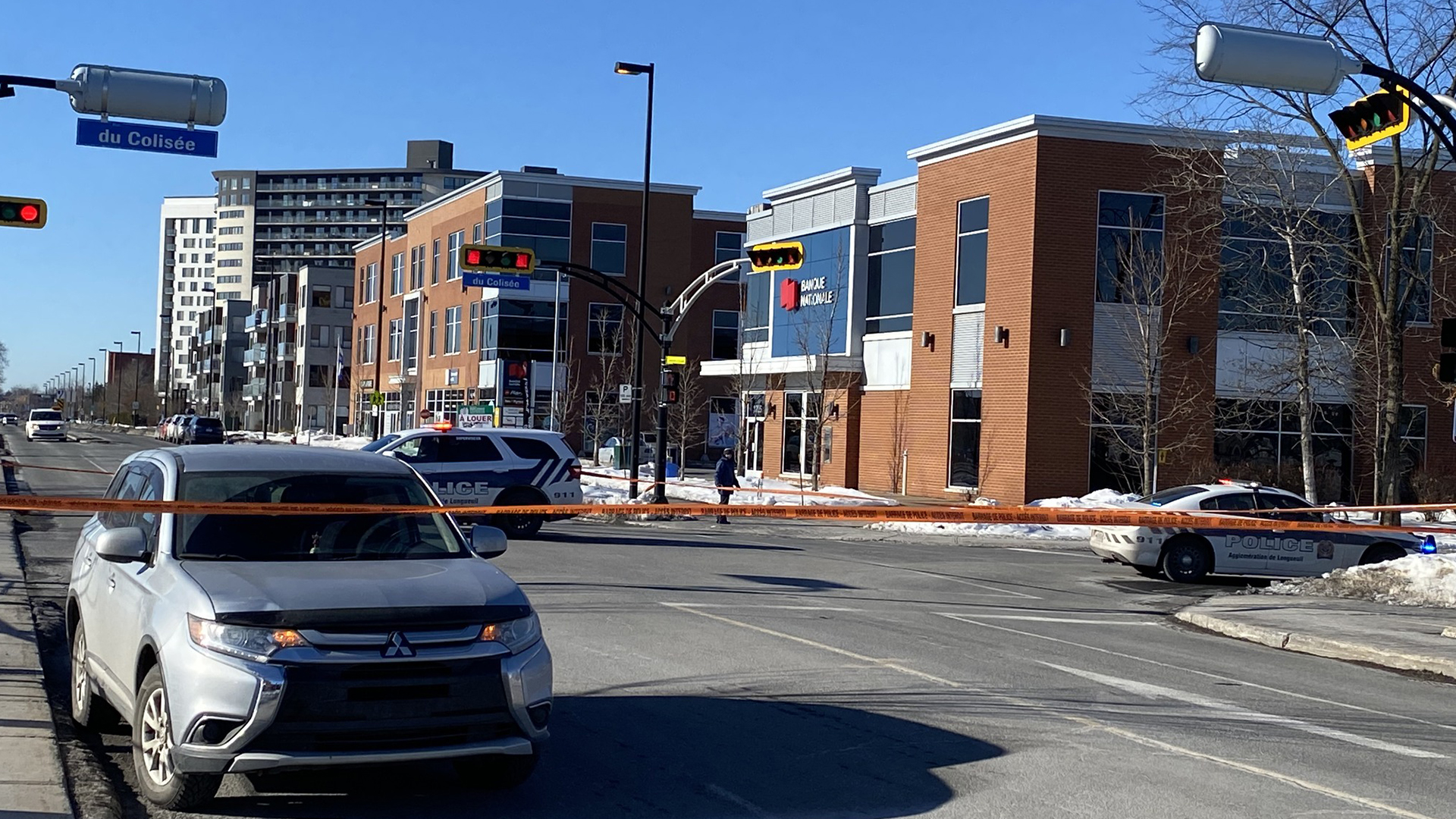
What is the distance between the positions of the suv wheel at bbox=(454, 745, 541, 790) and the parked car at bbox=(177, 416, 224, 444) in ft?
197

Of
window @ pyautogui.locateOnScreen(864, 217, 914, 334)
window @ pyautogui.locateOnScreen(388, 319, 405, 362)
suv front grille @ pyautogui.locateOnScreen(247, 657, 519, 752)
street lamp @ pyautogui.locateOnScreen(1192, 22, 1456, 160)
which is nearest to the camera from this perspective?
suv front grille @ pyautogui.locateOnScreen(247, 657, 519, 752)

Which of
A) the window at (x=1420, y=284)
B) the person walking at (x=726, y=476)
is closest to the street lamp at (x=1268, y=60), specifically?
the person walking at (x=726, y=476)

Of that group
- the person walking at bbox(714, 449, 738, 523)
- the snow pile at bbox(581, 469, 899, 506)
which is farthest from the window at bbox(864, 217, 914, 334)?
the person walking at bbox(714, 449, 738, 523)

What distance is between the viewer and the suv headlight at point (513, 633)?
6648 mm

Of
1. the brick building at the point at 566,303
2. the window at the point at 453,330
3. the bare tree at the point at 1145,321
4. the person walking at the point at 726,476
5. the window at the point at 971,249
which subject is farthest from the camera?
the window at the point at 453,330

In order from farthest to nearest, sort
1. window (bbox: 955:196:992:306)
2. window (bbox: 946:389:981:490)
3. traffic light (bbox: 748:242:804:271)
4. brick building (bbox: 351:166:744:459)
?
brick building (bbox: 351:166:744:459), window (bbox: 955:196:992:306), window (bbox: 946:389:981:490), traffic light (bbox: 748:242:804:271)

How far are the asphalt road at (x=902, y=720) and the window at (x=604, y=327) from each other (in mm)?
49029

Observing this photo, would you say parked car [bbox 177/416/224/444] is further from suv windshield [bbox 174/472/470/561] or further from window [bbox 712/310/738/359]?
suv windshield [bbox 174/472/470/561]

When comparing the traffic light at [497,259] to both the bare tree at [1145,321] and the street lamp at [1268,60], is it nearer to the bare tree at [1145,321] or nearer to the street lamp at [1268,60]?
the bare tree at [1145,321]

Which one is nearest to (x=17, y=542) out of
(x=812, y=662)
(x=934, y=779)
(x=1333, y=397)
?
(x=812, y=662)

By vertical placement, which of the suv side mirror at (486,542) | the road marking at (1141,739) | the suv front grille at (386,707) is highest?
the suv side mirror at (486,542)

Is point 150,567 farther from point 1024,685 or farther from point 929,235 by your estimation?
point 929,235

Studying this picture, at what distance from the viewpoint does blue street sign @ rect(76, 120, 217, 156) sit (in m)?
17.6

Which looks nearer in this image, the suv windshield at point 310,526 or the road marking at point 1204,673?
the suv windshield at point 310,526
